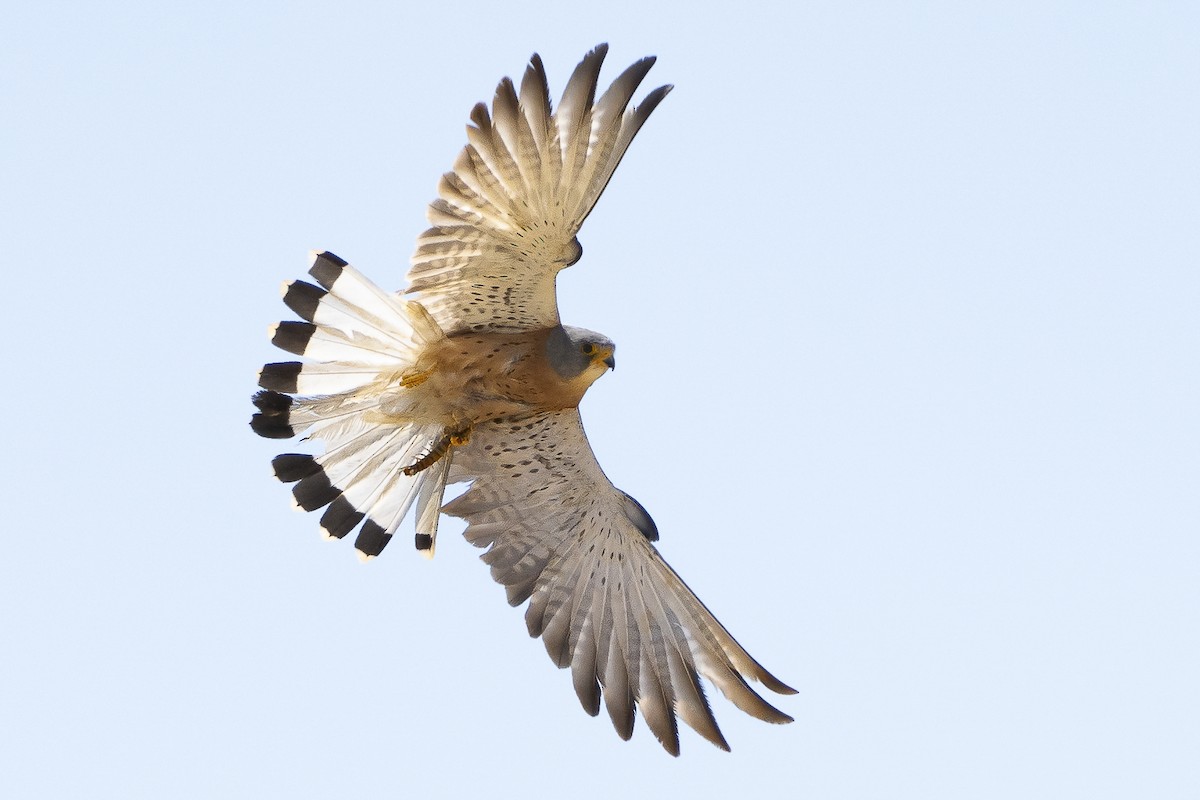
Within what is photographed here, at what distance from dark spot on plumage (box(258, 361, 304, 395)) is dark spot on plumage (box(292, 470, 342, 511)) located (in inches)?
30.2

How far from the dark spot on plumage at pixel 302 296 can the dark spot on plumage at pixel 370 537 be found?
5.31ft

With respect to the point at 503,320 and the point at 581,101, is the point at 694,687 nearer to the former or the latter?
the point at 503,320

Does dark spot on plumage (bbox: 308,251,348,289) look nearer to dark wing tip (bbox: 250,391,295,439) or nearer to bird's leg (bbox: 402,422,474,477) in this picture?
dark wing tip (bbox: 250,391,295,439)

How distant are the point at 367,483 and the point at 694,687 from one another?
2.55 metres

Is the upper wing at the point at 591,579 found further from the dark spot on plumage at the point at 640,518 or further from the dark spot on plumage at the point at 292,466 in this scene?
the dark spot on plumage at the point at 292,466

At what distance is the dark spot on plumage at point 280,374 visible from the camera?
27.3ft

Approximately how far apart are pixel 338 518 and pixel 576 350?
1925mm

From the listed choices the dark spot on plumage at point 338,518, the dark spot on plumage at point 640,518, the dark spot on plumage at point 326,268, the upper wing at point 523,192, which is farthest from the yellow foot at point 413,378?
the dark spot on plumage at point 640,518

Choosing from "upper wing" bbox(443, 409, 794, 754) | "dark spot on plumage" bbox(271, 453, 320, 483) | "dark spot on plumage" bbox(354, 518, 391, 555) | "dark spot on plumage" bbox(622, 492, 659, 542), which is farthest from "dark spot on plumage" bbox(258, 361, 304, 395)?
"dark spot on plumage" bbox(622, 492, 659, 542)

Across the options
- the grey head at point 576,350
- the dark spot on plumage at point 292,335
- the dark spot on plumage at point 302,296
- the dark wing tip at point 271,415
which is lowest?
the grey head at point 576,350

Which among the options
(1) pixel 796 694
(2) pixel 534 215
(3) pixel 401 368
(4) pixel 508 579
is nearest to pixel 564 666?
(4) pixel 508 579

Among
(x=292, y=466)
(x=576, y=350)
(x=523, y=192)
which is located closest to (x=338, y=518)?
(x=292, y=466)

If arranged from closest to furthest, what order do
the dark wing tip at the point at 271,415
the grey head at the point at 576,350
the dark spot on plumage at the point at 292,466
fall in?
Result: 1. the dark wing tip at the point at 271,415
2. the grey head at the point at 576,350
3. the dark spot on plumage at the point at 292,466

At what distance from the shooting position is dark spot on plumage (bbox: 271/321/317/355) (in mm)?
8180
